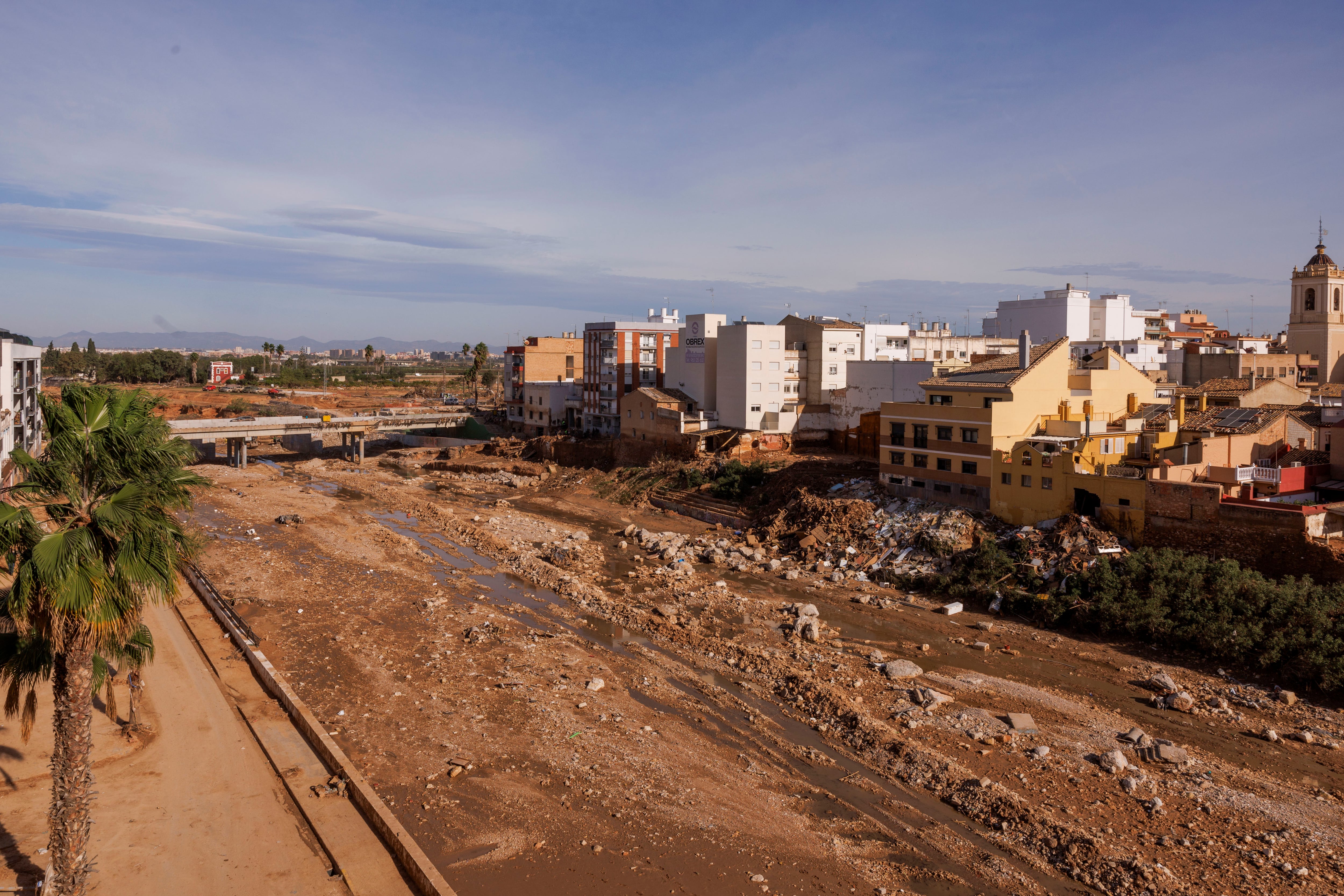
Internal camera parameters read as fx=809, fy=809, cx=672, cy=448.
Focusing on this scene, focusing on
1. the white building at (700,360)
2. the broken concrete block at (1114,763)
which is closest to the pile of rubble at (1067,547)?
the broken concrete block at (1114,763)

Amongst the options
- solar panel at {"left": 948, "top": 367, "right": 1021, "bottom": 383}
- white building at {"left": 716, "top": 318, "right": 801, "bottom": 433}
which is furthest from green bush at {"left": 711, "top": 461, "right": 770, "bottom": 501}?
solar panel at {"left": 948, "top": 367, "right": 1021, "bottom": 383}

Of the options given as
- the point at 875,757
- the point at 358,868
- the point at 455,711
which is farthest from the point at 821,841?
the point at 455,711

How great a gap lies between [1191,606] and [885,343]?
106 ft

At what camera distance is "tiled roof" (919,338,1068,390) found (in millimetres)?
30859

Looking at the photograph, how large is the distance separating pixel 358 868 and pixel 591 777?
484cm

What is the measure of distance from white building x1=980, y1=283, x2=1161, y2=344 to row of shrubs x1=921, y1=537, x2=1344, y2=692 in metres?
33.4

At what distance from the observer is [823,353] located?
1949 inches

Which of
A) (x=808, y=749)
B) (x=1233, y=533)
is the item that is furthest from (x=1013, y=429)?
(x=808, y=749)

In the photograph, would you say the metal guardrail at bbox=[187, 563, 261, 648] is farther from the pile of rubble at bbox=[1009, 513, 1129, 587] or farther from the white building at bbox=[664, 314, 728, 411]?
the white building at bbox=[664, 314, 728, 411]

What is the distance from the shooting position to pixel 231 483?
4988cm

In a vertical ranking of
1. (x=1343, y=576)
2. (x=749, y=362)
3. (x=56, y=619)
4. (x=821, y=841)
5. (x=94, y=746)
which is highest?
(x=749, y=362)

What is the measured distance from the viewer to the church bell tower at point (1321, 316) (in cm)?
5225

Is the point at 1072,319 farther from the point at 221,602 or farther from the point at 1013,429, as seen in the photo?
the point at 221,602

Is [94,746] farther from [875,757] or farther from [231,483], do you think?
[231,483]
